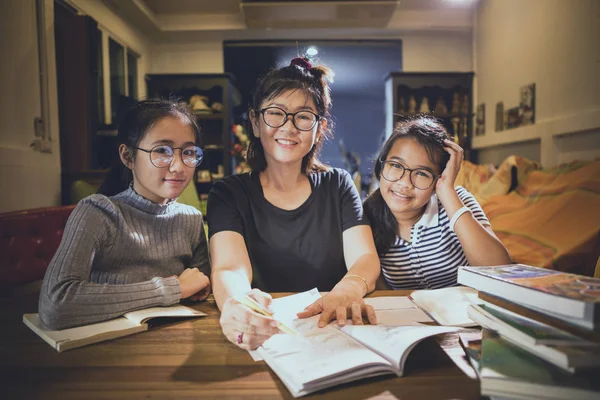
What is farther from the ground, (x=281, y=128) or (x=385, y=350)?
(x=281, y=128)

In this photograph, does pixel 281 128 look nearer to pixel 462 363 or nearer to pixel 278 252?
pixel 278 252

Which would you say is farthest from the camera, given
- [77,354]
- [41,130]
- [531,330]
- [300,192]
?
[41,130]

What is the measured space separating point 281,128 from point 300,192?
0.25 metres

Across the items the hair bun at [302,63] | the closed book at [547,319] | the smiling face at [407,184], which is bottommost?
the closed book at [547,319]

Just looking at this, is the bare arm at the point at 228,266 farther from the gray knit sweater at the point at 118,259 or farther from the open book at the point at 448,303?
the open book at the point at 448,303

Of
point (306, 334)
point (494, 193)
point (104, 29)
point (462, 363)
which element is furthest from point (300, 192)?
point (104, 29)

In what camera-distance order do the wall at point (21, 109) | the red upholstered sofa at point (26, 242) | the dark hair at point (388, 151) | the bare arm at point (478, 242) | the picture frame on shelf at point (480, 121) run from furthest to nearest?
the picture frame on shelf at point (480, 121) < the wall at point (21, 109) < the red upholstered sofa at point (26, 242) < the dark hair at point (388, 151) < the bare arm at point (478, 242)

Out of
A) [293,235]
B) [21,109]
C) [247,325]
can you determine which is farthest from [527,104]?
[21,109]

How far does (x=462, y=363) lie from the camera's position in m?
0.74

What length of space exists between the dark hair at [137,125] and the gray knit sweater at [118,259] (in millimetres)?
141

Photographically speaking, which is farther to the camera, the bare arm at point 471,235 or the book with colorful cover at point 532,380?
the bare arm at point 471,235

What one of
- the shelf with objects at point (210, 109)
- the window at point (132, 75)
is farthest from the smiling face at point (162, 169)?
the window at point (132, 75)

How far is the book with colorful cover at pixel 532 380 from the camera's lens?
1.90 feet

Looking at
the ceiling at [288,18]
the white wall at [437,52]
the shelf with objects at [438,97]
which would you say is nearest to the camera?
the ceiling at [288,18]
